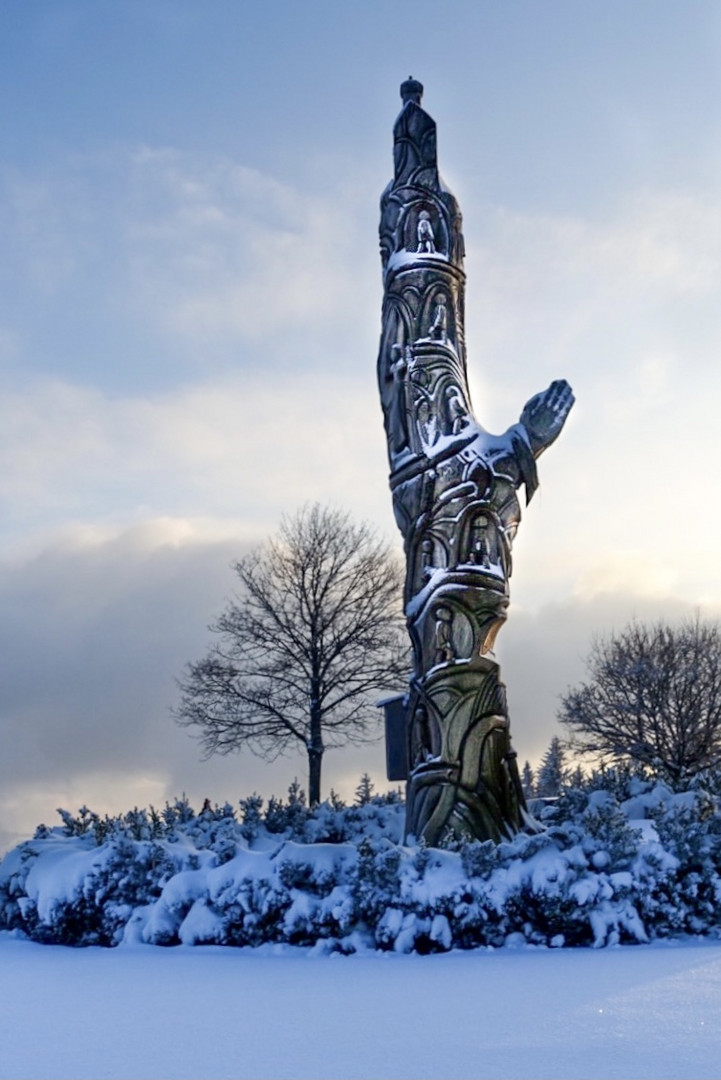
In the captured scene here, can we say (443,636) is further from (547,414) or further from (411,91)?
(411,91)

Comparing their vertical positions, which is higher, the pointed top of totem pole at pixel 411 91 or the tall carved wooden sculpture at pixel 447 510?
the pointed top of totem pole at pixel 411 91

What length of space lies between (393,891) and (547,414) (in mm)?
5551

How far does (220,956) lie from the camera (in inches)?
290

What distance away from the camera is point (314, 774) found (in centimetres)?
2241

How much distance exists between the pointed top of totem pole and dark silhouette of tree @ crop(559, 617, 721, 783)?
2192cm

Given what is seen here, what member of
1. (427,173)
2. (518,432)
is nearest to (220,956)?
(518,432)

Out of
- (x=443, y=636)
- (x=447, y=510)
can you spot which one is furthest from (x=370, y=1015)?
(x=447, y=510)

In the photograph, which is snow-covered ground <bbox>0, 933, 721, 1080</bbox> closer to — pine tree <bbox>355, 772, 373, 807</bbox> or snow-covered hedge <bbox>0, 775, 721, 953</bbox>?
snow-covered hedge <bbox>0, 775, 721, 953</bbox>

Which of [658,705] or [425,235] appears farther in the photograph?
[658,705]

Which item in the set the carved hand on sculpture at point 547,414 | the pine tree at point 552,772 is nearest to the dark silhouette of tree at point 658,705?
the pine tree at point 552,772

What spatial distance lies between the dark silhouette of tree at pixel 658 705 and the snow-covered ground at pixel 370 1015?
24364 mm

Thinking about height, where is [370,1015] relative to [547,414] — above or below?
below

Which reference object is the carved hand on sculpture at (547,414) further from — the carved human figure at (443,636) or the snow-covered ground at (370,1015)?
the snow-covered ground at (370,1015)

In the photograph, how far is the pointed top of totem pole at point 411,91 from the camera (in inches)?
482
